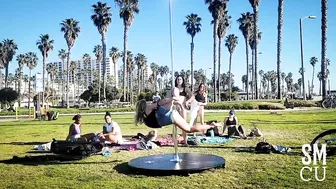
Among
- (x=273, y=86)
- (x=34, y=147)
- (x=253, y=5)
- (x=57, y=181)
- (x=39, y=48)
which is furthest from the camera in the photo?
(x=273, y=86)

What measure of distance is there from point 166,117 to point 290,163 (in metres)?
3.43

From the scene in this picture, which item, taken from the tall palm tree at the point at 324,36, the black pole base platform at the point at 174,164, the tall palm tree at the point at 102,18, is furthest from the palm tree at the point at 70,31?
the black pole base platform at the point at 174,164

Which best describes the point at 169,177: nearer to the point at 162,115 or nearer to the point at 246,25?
the point at 162,115

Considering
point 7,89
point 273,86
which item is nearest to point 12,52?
point 7,89

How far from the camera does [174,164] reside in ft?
27.7

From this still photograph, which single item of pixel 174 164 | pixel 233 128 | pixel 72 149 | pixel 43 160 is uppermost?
pixel 233 128

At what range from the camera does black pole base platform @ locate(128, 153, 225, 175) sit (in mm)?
7852

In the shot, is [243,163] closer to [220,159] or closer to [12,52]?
[220,159]

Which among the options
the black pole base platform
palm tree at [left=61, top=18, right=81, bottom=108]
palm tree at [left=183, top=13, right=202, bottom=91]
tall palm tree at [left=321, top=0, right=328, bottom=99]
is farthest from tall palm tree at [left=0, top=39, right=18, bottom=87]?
the black pole base platform

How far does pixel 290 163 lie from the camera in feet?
28.5

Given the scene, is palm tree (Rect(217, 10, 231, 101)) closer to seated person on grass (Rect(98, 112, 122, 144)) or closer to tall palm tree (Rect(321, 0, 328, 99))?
tall palm tree (Rect(321, 0, 328, 99))

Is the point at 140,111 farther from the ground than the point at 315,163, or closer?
farther from the ground

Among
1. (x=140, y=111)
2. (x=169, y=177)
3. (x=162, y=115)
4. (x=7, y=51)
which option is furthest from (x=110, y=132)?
(x=7, y=51)

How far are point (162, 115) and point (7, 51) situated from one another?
9463 centimetres
